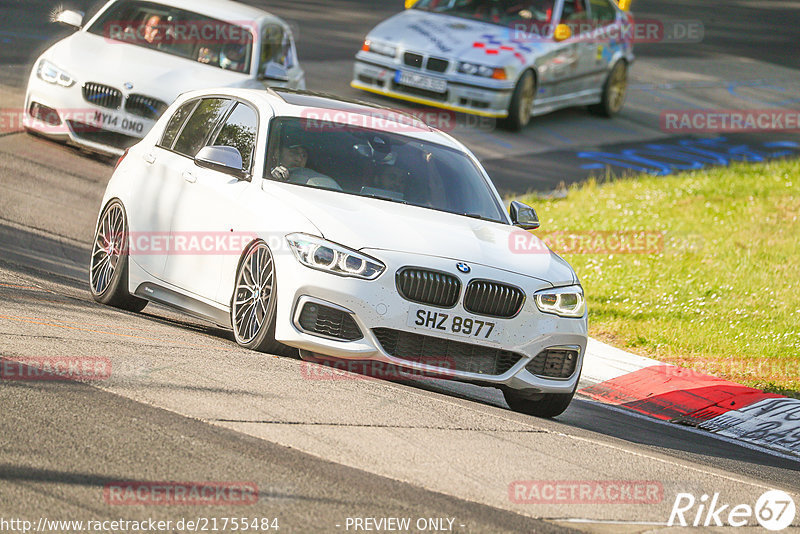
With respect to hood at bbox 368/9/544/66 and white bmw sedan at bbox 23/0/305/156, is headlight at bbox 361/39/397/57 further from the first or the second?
white bmw sedan at bbox 23/0/305/156

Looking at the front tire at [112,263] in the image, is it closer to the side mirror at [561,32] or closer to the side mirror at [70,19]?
the side mirror at [70,19]

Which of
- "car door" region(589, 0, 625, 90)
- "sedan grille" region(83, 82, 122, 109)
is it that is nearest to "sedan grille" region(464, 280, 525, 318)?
"sedan grille" region(83, 82, 122, 109)

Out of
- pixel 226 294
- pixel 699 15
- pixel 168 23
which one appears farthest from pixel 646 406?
pixel 699 15

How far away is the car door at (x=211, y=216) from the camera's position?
8.15 m

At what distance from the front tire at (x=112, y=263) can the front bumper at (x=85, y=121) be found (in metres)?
4.90

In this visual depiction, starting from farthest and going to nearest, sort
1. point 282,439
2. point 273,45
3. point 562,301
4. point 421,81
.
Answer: point 421,81 → point 273,45 → point 562,301 → point 282,439

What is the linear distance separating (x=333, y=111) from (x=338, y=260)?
1974 mm

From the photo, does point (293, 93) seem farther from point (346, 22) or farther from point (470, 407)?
point (346, 22)

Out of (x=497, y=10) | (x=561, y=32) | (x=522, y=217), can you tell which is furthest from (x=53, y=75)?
(x=561, y=32)

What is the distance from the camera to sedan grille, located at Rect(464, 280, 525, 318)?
295 inches

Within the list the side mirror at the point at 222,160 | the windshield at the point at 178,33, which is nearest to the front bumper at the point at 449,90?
the windshield at the point at 178,33

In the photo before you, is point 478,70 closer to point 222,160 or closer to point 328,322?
point 222,160

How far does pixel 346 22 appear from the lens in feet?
90.9

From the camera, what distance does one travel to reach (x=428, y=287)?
24.4 feet
